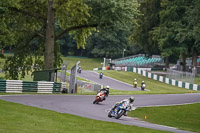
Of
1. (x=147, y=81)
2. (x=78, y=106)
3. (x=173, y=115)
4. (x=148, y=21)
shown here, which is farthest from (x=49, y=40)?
(x=148, y=21)

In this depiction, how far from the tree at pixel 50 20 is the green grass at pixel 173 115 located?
1229cm

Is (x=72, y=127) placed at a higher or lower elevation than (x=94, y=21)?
lower

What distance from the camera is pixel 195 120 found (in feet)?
66.4

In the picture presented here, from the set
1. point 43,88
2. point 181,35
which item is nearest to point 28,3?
point 43,88

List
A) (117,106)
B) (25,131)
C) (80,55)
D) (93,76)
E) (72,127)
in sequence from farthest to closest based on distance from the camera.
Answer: (80,55)
(93,76)
(117,106)
(72,127)
(25,131)

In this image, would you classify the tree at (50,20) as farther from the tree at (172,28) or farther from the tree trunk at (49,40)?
the tree at (172,28)

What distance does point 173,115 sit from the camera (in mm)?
21688

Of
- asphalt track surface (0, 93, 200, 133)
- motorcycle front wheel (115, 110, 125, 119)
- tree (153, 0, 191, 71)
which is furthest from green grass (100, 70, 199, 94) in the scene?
motorcycle front wheel (115, 110, 125, 119)

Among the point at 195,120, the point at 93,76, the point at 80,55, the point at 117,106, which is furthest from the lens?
the point at 80,55

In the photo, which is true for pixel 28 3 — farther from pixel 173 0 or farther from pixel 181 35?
pixel 173 0

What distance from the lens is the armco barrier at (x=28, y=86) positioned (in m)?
27.4

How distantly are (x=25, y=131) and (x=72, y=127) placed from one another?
2042 mm

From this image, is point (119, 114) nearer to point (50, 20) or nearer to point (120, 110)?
point (120, 110)

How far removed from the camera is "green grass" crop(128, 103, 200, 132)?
63.6 ft
